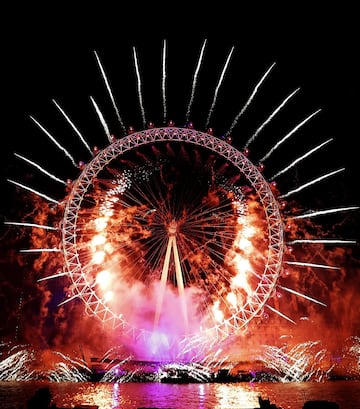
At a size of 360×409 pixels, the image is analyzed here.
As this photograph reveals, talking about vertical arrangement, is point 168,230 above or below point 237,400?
above

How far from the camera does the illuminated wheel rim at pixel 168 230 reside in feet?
103

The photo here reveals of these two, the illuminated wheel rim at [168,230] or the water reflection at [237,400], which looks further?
the illuminated wheel rim at [168,230]

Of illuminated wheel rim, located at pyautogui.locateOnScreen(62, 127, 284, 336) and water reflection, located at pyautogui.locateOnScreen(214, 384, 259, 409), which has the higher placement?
illuminated wheel rim, located at pyautogui.locateOnScreen(62, 127, 284, 336)

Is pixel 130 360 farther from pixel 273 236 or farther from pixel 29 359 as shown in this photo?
pixel 273 236

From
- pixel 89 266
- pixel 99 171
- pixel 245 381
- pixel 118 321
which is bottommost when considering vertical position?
pixel 245 381

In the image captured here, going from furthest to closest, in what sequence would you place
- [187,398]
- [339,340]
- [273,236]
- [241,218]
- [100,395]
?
[339,340] < [273,236] < [241,218] < [100,395] < [187,398]

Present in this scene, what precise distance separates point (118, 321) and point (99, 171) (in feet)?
40.8

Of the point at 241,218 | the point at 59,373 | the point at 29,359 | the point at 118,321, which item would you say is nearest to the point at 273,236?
the point at 241,218

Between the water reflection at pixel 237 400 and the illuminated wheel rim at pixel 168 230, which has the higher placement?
the illuminated wheel rim at pixel 168 230

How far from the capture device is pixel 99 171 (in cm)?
3281

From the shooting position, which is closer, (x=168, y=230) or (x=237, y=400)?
(x=237, y=400)

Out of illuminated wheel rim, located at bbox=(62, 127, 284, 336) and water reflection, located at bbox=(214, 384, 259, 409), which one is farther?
illuminated wheel rim, located at bbox=(62, 127, 284, 336)

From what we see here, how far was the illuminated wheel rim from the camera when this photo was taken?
3139 centimetres

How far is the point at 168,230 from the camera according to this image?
31.2 m
